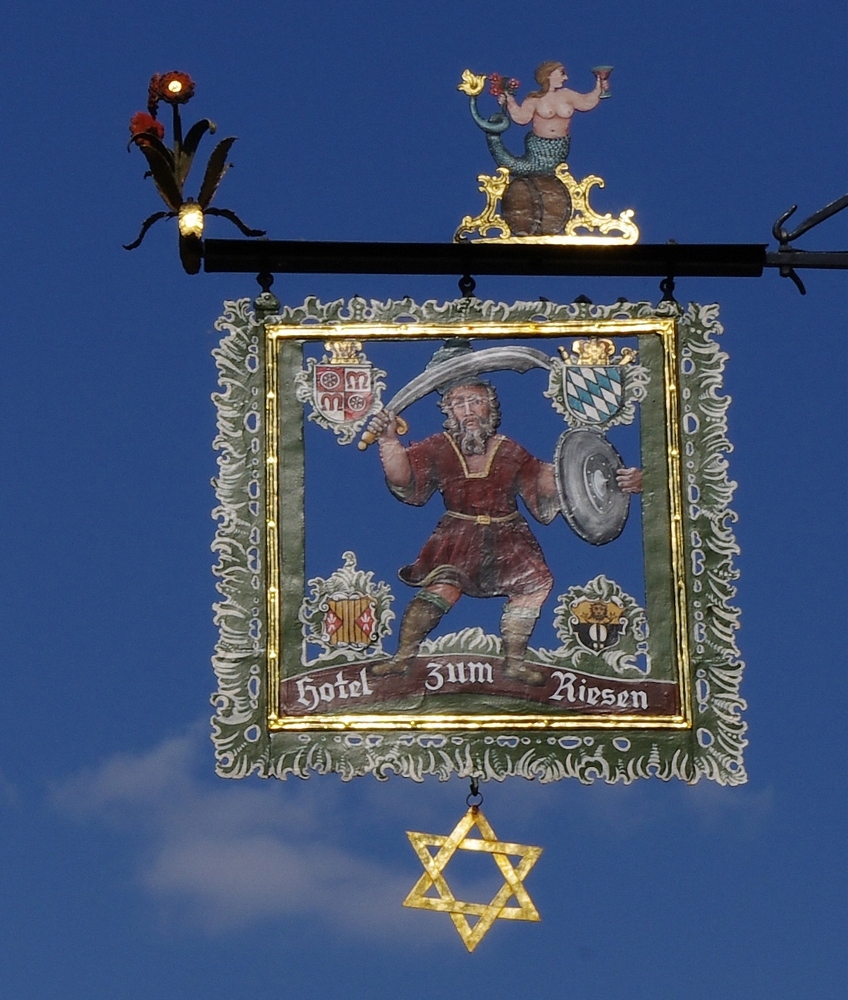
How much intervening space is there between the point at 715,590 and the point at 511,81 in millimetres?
4390

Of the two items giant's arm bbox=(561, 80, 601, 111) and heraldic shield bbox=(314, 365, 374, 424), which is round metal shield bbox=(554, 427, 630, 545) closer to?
heraldic shield bbox=(314, 365, 374, 424)

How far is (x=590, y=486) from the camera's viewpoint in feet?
74.6

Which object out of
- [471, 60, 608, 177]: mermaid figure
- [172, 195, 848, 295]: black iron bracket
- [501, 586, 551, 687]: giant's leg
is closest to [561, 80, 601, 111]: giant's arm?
[471, 60, 608, 177]: mermaid figure

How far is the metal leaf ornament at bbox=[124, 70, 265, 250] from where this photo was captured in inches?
907

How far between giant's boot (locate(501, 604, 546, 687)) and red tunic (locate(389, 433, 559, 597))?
18cm

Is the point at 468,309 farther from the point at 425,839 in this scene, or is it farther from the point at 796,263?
the point at 425,839

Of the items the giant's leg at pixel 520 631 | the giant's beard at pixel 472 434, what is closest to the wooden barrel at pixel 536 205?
the giant's beard at pixel 472 434

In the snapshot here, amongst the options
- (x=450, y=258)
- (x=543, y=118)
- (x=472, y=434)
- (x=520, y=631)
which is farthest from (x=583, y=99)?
(x=520, y=631)

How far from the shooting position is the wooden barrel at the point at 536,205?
23.3 meters

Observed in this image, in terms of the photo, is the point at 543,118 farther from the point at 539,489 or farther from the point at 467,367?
the point at 539,489

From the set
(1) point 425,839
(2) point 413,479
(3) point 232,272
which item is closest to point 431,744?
(1) point 425,839

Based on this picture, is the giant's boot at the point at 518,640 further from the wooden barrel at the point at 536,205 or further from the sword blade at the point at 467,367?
the wooden barrel at the point at 536,205

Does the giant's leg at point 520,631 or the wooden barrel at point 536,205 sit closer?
the giant's leg at point 520,631

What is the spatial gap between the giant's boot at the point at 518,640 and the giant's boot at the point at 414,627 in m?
0.47
